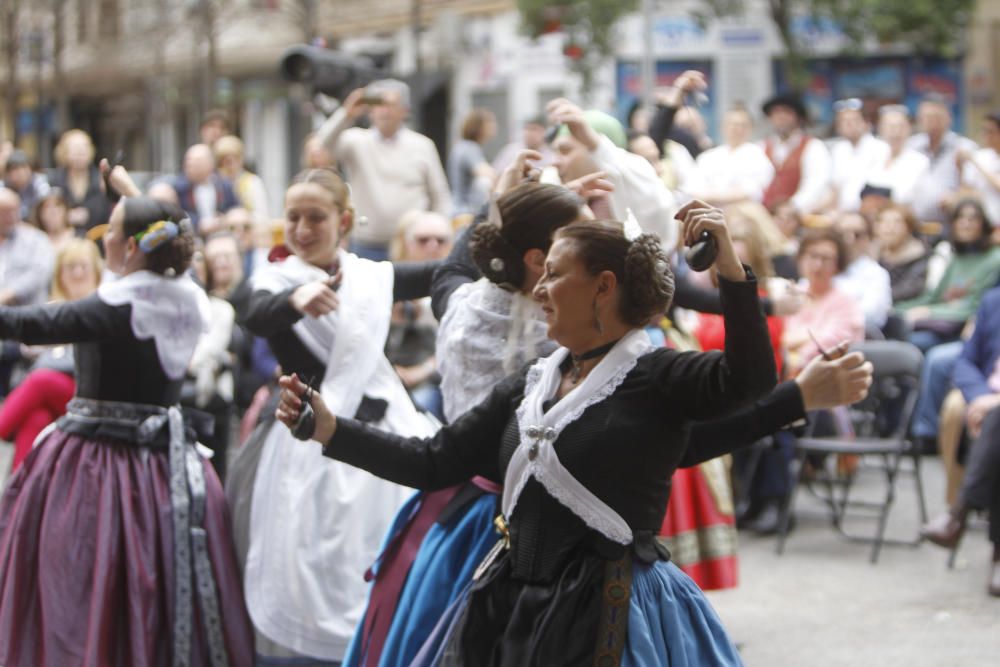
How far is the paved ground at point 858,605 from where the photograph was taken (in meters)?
5.98

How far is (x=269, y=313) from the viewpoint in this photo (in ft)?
15.8

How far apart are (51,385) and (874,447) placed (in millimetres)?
4098

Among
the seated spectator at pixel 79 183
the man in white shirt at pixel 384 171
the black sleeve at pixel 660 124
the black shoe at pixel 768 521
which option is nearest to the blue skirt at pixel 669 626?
the black sleeve at pixel 660 124

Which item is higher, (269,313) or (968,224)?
(269,313)

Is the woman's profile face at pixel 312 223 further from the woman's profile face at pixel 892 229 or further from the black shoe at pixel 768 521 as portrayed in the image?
the woman's profile face at pixel 892 229

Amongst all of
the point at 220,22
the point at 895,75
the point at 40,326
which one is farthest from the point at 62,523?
the point at 220,22

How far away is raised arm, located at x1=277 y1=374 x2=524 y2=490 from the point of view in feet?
11.8

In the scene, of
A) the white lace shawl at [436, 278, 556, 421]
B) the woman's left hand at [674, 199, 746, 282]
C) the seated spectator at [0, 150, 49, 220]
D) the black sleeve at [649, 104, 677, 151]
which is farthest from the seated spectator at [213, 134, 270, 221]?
the woman's left hand at [674, 199, 746, 282]

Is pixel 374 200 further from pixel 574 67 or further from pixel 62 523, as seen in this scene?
pixel 574 67

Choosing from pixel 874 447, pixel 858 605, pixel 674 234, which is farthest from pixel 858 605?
pixel 674 234

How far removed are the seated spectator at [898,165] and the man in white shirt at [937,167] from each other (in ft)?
0.23

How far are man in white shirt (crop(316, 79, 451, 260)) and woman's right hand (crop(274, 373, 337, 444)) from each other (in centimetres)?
639

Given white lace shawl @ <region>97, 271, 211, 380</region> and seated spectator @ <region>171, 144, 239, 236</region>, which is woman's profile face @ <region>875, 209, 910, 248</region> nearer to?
seated spectator @ <region>171, 144, 239, 236</region>

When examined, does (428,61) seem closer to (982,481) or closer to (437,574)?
(982,481)
